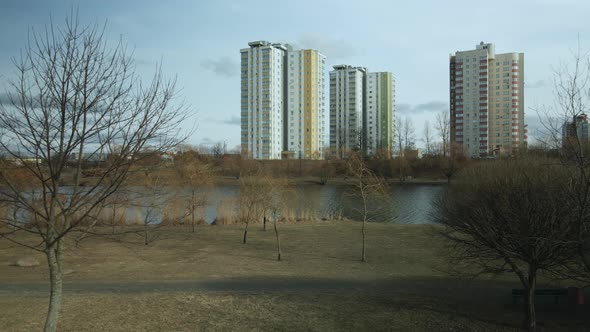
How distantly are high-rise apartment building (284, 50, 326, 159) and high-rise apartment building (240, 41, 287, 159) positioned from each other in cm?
231

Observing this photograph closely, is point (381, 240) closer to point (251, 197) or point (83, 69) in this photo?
point (251, 197)

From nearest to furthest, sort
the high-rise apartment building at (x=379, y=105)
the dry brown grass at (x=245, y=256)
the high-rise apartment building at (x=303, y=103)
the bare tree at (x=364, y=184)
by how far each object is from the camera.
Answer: the dry brown grass at (x=245, y=256) → the bare tree at (x=364, y=184) → the high-rise apartment building at (x=303, y=103) → the high-rise apartment building at (x=379, y=105)

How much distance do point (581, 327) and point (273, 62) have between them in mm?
104377

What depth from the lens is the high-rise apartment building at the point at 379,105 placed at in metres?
134

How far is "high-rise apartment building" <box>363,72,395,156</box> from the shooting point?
134 metres

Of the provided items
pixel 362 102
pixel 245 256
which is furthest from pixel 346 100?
pixel 245 256

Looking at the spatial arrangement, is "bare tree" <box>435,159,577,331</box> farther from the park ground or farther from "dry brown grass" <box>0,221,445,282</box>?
"dry brown grass" <box>0,221,445,282</box>

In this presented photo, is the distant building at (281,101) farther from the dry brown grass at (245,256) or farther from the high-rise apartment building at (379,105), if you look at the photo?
the dry brown grass at (245,256)

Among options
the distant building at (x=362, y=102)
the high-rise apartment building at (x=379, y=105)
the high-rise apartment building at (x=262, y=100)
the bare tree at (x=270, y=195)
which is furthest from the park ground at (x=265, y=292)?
the high-rise apartment building at (x=379, y=105)

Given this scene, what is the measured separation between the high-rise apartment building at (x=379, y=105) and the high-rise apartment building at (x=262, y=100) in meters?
32.9

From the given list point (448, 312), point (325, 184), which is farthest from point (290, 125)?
point (448, 312)

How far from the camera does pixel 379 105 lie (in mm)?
134375

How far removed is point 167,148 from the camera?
661cm

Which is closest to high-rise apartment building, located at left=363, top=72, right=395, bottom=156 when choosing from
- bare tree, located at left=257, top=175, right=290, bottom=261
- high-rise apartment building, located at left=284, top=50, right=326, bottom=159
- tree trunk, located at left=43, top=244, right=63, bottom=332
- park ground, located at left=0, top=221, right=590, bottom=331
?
high-rise apartment building, located at left=284, top=50, right=326, bottom=159
